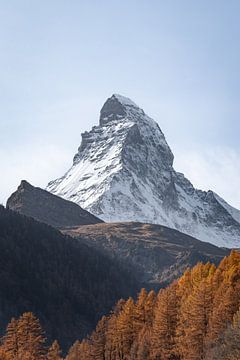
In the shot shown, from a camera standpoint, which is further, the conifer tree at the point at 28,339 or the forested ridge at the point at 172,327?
the conifer tree at the point at 28,339

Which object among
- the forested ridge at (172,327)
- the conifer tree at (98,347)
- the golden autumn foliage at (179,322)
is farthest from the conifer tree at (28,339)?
the conifer tree at (98,347)

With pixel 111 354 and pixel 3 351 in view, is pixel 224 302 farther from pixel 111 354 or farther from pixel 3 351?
pixel 3 351

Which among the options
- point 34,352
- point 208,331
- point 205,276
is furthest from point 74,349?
point 208,331

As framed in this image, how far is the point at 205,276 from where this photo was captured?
12269 centimetres

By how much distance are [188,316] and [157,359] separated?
872 cm

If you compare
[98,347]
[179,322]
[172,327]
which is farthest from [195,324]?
[98,347]

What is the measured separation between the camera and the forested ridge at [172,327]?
94375 millimetres

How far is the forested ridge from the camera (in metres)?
94.4

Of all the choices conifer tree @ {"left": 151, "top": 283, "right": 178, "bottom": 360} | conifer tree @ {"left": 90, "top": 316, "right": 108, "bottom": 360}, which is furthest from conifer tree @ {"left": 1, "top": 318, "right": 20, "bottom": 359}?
conifer tree @ {"left": 151, "top": 283, "right": 178, "bottom": 360}

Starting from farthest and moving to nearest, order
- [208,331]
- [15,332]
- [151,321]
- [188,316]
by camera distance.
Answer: [15,332]
[151,321]
[188,316]
[208,331]

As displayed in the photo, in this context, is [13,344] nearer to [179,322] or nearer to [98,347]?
[98,347]

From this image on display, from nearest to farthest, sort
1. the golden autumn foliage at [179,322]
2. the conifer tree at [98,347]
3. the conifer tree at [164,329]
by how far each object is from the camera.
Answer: the golden autumn foliage at [179,322] → the conifer tree at [164,329] → the conifer tree at [98,347]

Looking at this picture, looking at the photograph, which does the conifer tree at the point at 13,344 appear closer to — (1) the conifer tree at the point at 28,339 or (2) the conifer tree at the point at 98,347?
(1) the conifer tree at the point at 28,339

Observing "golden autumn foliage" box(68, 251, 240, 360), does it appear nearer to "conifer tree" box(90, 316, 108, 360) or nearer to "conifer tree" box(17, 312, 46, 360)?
"conifer tree" box(90, 316, 108, 360)
